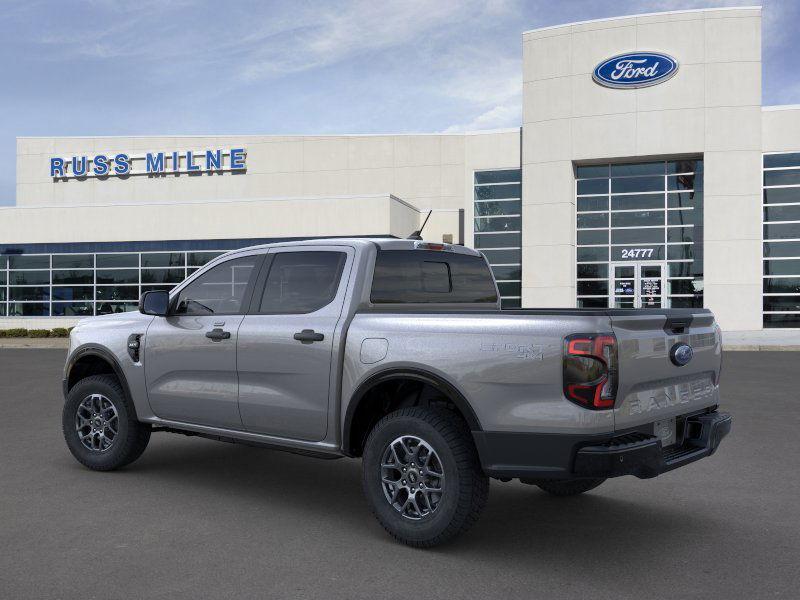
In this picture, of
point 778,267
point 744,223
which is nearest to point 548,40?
point 744,223

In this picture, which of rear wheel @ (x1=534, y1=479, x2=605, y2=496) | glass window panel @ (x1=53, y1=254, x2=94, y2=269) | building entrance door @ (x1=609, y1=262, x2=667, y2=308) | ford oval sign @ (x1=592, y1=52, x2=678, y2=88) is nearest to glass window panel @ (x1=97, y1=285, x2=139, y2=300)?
glass window panel @ (x1=53, y1=254, x2=94, y2=269)

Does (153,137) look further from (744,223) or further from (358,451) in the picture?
(358,451)

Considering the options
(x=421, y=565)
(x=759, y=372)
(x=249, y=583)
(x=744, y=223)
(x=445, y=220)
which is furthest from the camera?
(x=445, y=220)

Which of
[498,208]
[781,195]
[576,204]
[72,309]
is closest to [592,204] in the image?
[576,204]

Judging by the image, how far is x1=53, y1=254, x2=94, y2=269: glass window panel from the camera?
3578 cm

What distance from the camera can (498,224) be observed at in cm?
3494

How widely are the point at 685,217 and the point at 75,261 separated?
26.5m

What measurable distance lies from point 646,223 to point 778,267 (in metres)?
5.26

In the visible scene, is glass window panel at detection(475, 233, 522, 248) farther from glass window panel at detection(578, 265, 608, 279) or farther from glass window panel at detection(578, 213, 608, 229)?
glass window panel at detection(578, 265, 608, 279)

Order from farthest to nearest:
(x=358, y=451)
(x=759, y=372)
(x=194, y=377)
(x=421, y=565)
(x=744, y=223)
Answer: (x=744, y=223), (x=759, y=372), (x=194, y=377), (x=358, y=451), (x=421, y=565)

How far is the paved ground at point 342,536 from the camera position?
4.14m

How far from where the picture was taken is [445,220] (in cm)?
3600

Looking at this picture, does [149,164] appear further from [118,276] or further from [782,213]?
[782,213]

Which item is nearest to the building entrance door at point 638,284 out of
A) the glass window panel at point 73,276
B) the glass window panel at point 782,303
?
the glass window panel at point 782,303
